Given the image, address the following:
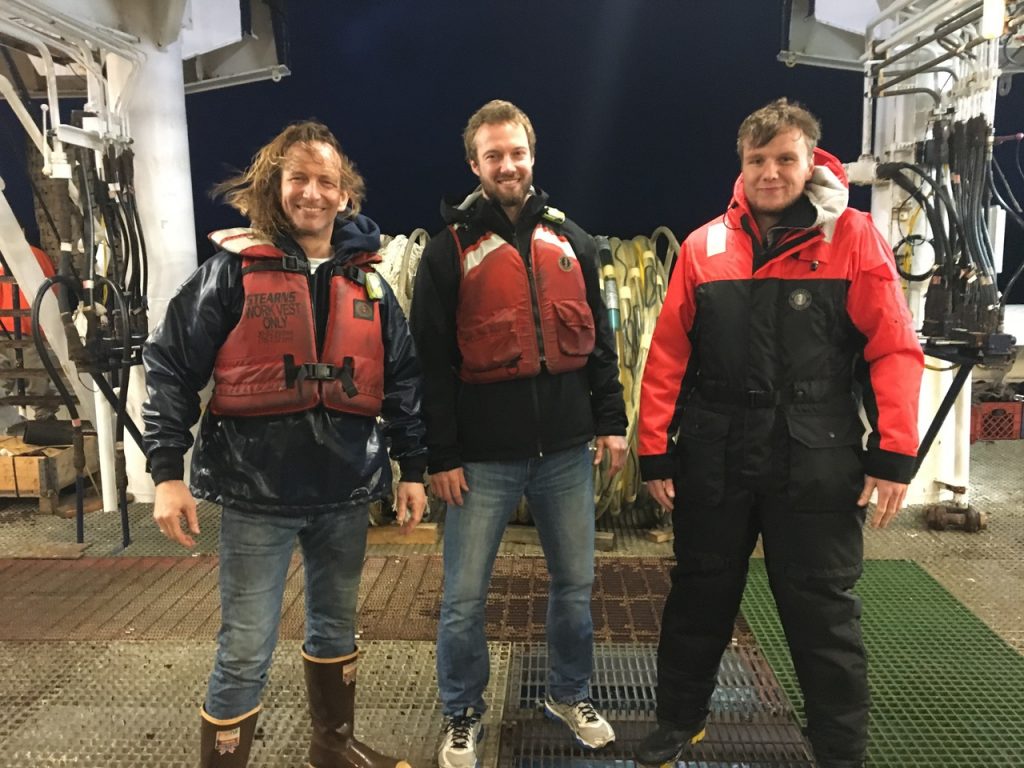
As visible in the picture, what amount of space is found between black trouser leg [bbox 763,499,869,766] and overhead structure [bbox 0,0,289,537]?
3071mm

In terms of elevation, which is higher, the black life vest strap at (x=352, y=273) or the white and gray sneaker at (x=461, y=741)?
the black life vest strap at (x=352, y=273)

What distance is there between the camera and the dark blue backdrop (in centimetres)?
630

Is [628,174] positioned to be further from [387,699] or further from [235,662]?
[235,662]

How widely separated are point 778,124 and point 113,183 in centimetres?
383

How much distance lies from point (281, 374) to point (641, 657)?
1.94m

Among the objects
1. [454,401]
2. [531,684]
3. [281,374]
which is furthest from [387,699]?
[281,374]

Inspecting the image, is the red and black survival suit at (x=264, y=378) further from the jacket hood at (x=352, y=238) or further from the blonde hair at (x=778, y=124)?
the blonde hair at (x=778, y=124)

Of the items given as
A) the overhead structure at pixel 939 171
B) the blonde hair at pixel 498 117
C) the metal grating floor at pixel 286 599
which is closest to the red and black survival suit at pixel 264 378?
the blonde hair at pixel 498 117

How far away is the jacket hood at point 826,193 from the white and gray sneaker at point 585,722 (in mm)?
1639

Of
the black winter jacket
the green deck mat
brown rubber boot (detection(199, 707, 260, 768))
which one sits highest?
the black winter jacket

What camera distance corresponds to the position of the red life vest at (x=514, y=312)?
6.89 feet

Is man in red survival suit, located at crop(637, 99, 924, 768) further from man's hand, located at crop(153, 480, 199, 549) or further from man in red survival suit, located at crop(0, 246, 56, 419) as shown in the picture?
man in red survival suit, located at crop(0, 246, 56, 419)

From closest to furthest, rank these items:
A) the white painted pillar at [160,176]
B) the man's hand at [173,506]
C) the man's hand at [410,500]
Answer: the man's hand at [173,506] → the man's hand at [410,500] → the white painted pillar at [160,176]

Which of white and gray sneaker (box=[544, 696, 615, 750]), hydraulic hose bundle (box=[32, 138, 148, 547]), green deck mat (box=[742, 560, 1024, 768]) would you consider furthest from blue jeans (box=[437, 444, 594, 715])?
hydraulic hose bundle (box=[32, 138, 148, 547])
